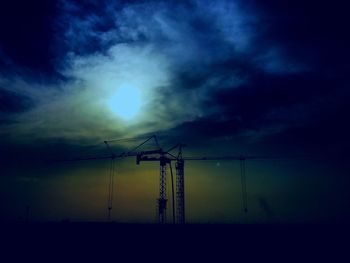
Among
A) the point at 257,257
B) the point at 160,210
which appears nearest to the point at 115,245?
the point at 257,257

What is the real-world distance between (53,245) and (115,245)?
449 inches

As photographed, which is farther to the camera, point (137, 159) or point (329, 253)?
point (137, 159)

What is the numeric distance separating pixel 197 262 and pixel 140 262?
8.37 meters

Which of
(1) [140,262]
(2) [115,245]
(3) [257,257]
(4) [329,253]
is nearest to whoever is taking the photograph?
(1) [140,262]

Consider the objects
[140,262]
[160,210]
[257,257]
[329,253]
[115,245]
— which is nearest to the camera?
[140,262]

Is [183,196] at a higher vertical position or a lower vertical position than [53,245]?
higher

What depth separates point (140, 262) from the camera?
39531 millimetres

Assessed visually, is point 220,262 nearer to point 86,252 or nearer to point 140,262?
point 140,262

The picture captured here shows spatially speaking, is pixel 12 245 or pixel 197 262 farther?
pixel 12 245

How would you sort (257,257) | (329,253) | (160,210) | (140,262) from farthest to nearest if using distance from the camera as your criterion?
(160,210) → (329,253) → (257,257) → (140,262)

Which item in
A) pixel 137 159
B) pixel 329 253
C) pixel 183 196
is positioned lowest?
pixel 329 253

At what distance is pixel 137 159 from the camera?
14712 cm

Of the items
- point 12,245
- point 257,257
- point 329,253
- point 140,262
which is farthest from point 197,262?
point 12,245

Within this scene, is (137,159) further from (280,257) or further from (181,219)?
(280,257)
